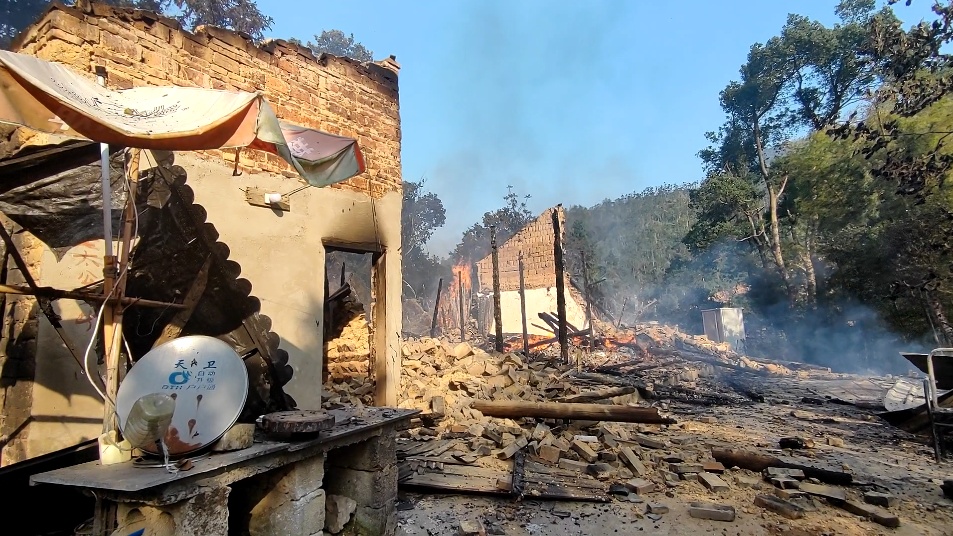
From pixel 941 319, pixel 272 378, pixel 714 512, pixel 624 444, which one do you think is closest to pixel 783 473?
pixel 714 512

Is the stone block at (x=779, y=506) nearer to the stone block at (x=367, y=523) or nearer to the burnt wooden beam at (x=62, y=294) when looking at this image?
the stone block at (x=367, y=523)

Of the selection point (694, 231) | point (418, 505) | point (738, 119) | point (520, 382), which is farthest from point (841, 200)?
point (418, 505)

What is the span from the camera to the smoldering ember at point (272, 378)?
11.3 feet

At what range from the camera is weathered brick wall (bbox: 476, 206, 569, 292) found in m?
27.9

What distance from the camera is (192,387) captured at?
3.47m

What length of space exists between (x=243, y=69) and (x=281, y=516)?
710cm

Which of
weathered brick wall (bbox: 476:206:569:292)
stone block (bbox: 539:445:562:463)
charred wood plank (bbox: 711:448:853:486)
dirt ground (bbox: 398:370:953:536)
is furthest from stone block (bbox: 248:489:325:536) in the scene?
weathered brick wall (bbox: 476:206:569:292)

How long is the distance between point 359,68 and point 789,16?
2917cm

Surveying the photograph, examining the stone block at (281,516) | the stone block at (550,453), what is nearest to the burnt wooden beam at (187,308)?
the stone block at (281,516)

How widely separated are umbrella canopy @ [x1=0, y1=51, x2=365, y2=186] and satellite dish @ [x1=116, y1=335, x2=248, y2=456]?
1608 millimetres

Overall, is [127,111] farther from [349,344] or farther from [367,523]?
[349,344]

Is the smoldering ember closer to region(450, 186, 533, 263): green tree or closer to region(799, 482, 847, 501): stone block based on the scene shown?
region(799, 482, 847, 501): stone block

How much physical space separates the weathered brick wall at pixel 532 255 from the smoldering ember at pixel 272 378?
54.1 ft

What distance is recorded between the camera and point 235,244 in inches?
284
